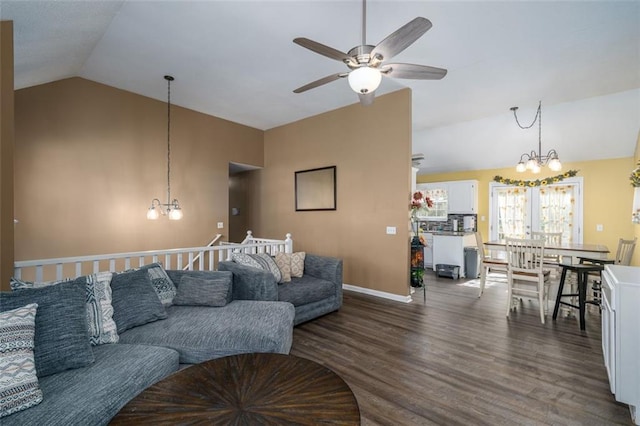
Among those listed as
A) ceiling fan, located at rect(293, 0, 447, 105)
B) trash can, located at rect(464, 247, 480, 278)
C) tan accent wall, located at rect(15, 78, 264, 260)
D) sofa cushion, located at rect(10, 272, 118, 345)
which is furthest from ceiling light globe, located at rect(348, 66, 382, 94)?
trash can, located at rect(464, 247, 480, 278)

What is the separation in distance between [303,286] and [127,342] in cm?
186

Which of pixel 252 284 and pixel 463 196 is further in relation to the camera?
pixel 463 196

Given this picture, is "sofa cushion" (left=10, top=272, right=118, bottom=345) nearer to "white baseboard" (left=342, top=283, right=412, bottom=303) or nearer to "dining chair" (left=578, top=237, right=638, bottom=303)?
"white baseboard" (left=342, top=283, right=412, bottom=303)

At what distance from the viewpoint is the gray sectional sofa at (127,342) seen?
1.31m

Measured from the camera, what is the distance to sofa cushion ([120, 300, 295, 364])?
1.97m

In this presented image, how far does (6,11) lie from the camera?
6.61 feet

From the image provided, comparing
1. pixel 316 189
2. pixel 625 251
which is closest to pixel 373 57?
pixel 316 189

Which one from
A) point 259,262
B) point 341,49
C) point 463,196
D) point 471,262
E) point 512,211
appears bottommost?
point 471,262

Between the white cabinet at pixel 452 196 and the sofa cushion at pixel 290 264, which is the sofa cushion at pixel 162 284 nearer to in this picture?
the sofa cushion at pixel 290 264

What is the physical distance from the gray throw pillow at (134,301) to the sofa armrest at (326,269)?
1962mm

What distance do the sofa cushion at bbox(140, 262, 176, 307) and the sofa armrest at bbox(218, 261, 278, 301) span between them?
1.95 ft

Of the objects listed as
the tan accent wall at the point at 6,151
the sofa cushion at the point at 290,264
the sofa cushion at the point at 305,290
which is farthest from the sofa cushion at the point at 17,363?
the sofa cushion at the point at 290,264

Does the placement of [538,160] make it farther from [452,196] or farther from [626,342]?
[626,342]

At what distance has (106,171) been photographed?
4375mm
